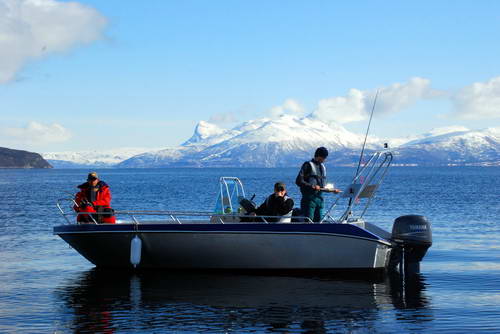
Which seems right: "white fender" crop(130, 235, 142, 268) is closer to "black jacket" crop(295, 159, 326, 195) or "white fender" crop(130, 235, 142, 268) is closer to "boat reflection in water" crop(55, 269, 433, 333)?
"boat reflection in water" crop(55, 269, 433, 333)

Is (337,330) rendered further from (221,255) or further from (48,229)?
(48,229)

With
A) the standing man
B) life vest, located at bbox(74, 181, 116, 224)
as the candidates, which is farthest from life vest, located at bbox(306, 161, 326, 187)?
life vest, located at bbox(74, 181, 116, 224)

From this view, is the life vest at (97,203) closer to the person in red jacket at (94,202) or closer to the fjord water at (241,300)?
the person in red jacket at (94,202)

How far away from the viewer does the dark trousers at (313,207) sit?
605 inches

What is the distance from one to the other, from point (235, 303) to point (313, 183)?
11.1ft

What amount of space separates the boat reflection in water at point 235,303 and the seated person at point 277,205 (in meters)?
1.33

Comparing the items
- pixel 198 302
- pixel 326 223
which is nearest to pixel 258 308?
pixel 198 302

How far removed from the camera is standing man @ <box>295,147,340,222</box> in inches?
599

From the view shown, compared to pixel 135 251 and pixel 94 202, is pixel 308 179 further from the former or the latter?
pixel 94 202

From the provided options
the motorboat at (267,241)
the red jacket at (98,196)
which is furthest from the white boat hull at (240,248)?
the red jacket at (98,196)

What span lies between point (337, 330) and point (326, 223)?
3995mm

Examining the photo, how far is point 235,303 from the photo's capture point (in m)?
13.0

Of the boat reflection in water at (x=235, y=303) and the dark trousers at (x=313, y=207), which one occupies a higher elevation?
the dark trousers at (x=313, y=207)

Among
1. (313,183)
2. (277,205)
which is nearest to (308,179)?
(313,183)
